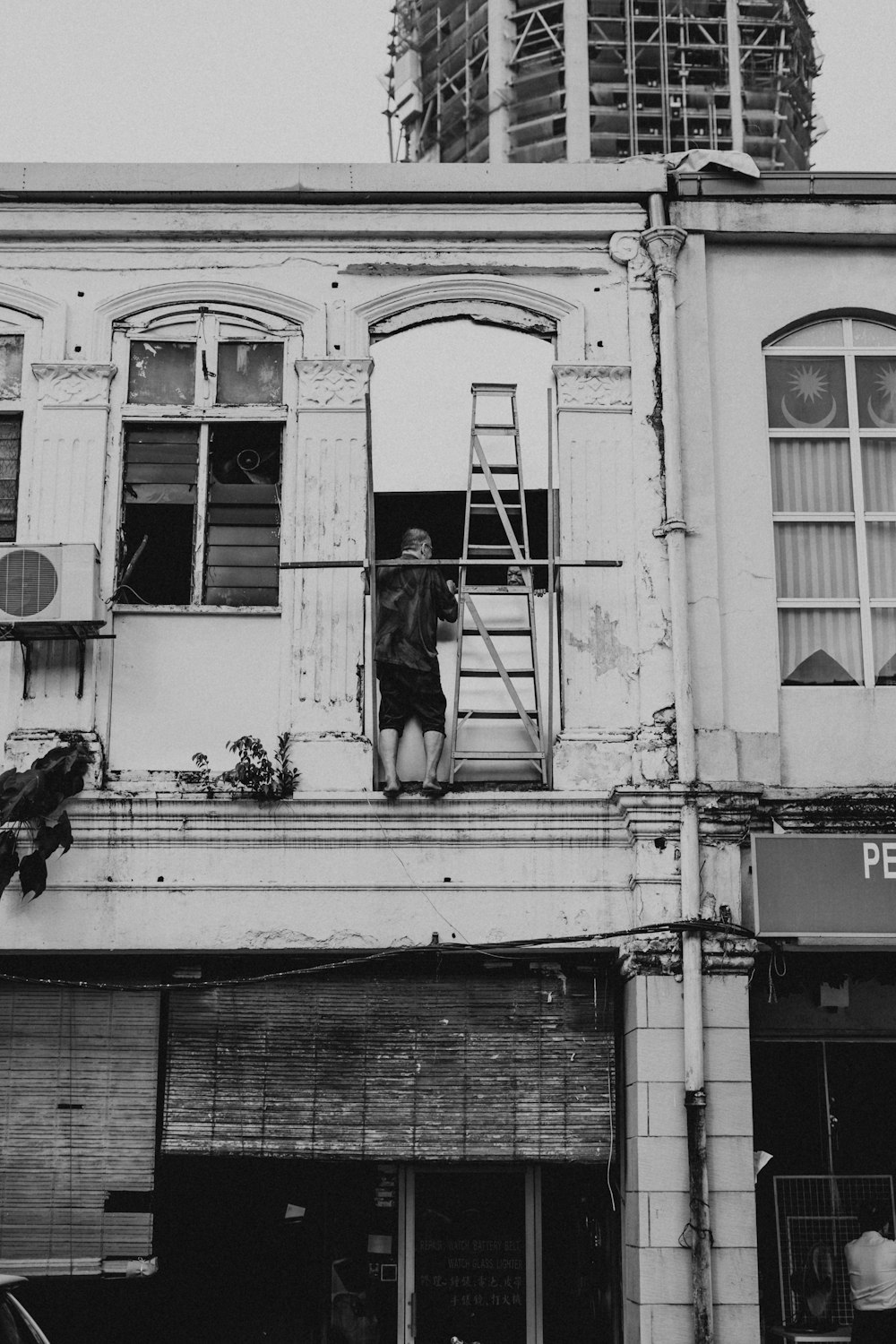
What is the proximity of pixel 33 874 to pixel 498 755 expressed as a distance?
318 centimetres

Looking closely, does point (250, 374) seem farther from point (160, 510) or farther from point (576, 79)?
point (576, 79)

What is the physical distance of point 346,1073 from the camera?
10188 mm

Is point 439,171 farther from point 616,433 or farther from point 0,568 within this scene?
point 0,568

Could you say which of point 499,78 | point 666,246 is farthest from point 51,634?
point 499,78

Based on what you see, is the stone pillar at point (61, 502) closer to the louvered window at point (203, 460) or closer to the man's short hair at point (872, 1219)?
the louvered window at point (203, 460)

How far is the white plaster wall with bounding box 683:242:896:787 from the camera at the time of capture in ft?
33.7

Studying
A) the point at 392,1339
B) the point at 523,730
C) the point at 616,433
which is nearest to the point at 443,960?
the point at 523,730

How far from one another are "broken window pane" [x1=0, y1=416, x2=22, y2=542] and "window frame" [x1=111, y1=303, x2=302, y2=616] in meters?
→ 0.77

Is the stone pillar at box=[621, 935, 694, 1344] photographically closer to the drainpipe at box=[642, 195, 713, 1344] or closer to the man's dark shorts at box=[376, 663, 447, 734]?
the drainpipe at box=[642, 195, 713, 1344]

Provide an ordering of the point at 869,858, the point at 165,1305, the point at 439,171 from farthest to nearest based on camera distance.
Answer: the point at 439,171
the point at 165,1305
the point at 869,858

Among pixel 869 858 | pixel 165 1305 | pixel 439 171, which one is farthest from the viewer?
pixel 439 171

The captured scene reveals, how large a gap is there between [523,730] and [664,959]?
1.90m

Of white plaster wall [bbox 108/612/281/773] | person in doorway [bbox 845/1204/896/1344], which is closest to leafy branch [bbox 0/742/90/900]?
white plaster wall [bbox 108/612/281/773]

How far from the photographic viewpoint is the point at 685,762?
9984mm
